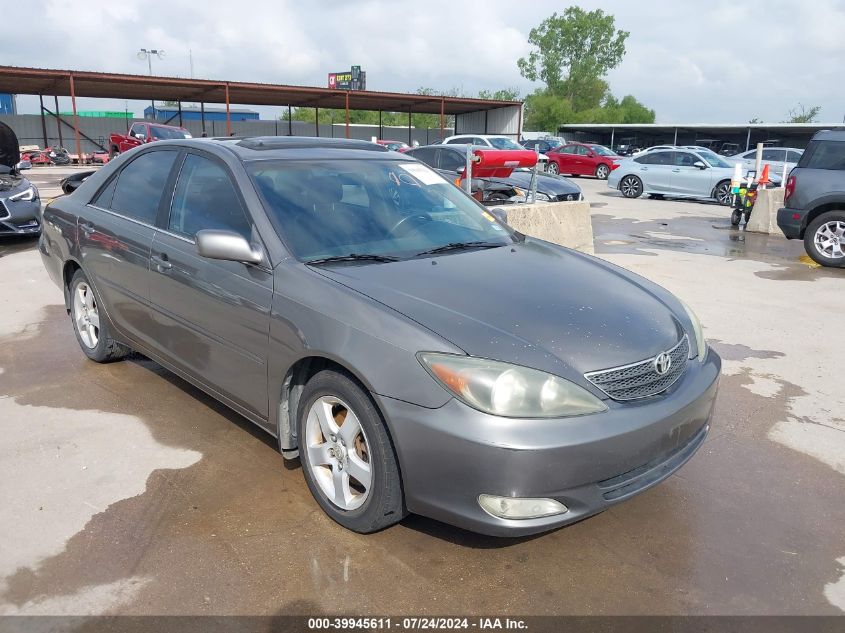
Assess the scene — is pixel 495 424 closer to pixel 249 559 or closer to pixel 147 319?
pixel 249 559

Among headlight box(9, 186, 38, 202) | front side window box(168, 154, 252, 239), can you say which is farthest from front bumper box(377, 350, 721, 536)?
headlight box(9, 186, 38, 202)

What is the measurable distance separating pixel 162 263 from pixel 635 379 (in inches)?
103

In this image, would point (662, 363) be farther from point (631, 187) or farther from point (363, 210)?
point (631, 187)

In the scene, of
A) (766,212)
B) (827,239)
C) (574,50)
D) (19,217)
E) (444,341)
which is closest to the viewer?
(444,341)

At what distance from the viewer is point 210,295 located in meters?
3.44

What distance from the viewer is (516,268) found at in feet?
11.0

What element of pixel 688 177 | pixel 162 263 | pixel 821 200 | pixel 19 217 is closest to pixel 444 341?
pixel 162 263

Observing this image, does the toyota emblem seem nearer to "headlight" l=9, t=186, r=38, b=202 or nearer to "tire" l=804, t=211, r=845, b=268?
"tire" l=804, t=211, r=845, b=268

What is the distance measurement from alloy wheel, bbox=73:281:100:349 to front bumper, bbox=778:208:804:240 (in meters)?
8.95

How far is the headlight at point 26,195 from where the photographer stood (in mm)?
9732

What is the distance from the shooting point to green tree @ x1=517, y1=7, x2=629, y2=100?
82.7 metres

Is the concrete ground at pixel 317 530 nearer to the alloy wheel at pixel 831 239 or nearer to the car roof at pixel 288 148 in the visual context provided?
the car roof at pixel 288 148

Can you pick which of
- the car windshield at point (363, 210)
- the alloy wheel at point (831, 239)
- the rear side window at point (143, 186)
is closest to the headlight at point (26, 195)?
the rear side window at point (143, 186)

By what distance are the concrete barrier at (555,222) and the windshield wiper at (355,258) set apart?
14.0 ft
